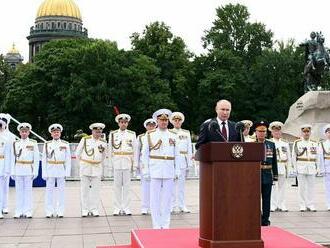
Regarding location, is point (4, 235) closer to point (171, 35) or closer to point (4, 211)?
point (4, 211)

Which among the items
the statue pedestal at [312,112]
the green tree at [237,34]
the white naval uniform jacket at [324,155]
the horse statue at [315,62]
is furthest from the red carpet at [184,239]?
the green tree at [237,34]

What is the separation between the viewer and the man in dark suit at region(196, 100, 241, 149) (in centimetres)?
659

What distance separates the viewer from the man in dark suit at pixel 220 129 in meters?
6.59

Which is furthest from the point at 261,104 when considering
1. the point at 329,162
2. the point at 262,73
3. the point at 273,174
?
the point at 273,174

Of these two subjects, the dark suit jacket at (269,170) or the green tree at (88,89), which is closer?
the dark suit jacket at (269,170)

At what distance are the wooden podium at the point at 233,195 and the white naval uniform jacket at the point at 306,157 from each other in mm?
6967

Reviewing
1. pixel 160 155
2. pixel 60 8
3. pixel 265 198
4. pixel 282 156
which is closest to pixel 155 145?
pixel 160 155

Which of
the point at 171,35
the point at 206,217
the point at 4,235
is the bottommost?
the point at 4,235

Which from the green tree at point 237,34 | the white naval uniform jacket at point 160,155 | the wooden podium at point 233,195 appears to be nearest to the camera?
the wooden podium at point 233,195

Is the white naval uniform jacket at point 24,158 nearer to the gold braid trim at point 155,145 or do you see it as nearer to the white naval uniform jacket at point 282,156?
the gold braid trim at point 155,145

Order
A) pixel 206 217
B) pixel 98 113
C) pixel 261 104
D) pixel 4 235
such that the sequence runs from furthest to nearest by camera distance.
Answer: pixel 261 104, pixel 98 113, pixel 4 235, pixel 206 217

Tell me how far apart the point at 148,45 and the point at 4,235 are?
4194 cm

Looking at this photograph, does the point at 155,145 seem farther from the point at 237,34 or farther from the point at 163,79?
the point at 237,34

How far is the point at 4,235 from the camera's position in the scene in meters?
9.53
